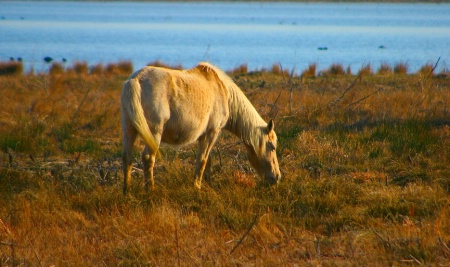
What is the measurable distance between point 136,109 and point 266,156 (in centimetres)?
208

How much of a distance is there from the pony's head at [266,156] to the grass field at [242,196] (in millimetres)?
171

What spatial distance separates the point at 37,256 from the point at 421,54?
2824 centimetres

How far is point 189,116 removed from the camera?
22.2 feet

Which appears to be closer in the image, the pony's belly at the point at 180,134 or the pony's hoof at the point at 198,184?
the pony's belly at the point at 180,134

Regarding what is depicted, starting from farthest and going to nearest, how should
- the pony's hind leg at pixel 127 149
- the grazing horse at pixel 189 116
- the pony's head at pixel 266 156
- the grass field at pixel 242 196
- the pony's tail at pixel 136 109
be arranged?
the pony's head at pixel 266 156 < the pony's hind leg at pixel 127 149 < the grazing horse at pixel 189 116 < the pony's tail at pixel 136 109 < the grass field at pixel 242 196

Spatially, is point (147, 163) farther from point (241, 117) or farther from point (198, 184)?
point (241, 117)

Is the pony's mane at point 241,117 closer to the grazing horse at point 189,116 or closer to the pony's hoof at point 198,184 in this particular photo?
the grazing horse at point 189,116

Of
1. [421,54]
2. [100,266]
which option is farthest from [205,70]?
[421,54]

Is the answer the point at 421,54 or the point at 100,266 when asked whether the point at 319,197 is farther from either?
the point at 421,54

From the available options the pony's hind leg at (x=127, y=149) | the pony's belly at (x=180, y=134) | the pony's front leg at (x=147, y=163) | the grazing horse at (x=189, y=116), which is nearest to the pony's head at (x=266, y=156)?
the grazing horse at (x=189, y=116)

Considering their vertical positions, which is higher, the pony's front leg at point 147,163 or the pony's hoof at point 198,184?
the pony's front leg at point 147,163

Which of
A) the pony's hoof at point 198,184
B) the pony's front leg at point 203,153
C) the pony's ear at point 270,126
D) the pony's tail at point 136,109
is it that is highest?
the pony's tail at point 136,109

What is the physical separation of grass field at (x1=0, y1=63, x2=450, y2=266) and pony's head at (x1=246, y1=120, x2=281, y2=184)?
0.17 meters

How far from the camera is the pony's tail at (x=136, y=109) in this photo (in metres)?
6.15
